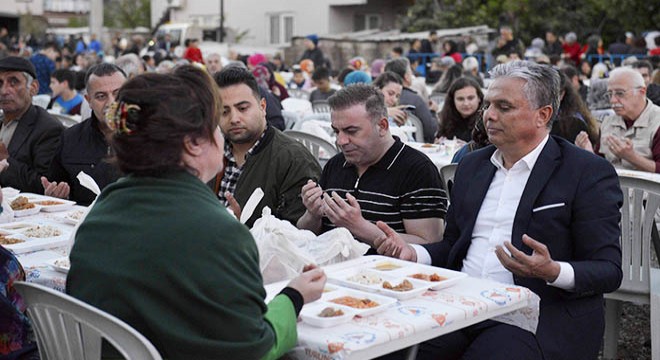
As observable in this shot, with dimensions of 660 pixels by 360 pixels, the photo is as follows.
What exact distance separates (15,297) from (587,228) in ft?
6.88

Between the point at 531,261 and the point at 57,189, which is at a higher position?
the point at 531,261

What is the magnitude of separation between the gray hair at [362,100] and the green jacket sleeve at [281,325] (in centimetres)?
186

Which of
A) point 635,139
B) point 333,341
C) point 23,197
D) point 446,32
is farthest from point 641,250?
point 446,32

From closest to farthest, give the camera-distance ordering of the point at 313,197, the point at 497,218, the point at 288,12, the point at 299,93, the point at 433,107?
the point at 497,218, the point at 313,197, the point at 433,107, the point at 299,93, the point at 288,12

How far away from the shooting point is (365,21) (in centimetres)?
4091

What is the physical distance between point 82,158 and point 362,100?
2108 millimetres

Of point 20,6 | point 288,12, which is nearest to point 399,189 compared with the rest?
point 288,12

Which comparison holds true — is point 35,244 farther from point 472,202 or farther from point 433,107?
point 433,107

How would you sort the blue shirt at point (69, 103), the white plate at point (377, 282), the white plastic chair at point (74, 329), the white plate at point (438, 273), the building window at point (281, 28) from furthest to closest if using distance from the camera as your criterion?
the building window at point (281, 28)
the blue shirt at point (69, 103)
the white plate at point (438, 273)
the white plate at point (377, 282)
the white plastic chair at point (74, 329)

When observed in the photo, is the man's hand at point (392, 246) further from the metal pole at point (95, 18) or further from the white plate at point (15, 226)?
the metal pole at point (95, 18)

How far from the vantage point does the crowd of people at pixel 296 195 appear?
7.78 feet

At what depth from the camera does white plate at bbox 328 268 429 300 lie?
294cm

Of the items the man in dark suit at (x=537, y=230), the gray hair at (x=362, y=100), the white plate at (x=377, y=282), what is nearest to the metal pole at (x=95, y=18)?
the gray hair at (x=362, y=100)

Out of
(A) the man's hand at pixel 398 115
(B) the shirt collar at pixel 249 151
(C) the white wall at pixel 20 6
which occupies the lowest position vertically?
(A) the man's hand at pixel 398 115
